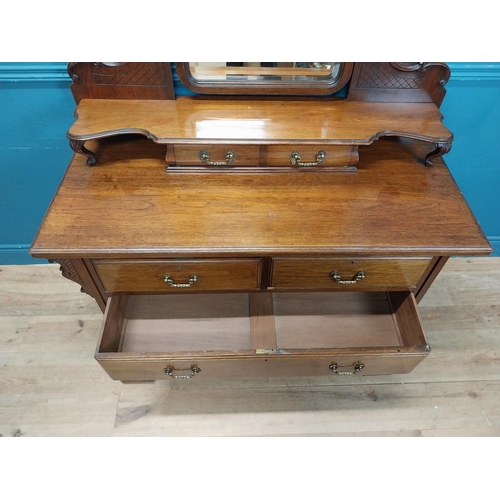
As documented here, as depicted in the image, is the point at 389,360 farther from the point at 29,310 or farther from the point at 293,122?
the point at 29,310

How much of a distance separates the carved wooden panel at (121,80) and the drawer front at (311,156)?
380 millimetres

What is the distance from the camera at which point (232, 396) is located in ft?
5.04

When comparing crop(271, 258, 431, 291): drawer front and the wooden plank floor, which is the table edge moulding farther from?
the wooden plank floor

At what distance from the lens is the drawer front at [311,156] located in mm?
1106

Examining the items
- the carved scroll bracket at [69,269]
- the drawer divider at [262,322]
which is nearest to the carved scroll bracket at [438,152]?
the drawer divider at [262,322]

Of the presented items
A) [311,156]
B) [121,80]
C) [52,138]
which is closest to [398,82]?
[311,156]

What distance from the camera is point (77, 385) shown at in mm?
1554

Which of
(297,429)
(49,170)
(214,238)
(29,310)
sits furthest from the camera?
(29,310)

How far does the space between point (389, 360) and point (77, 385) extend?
4.02 ft

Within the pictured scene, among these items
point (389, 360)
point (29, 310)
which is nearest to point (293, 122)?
point (389, 360)

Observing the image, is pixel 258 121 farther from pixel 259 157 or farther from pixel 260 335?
pixel 260 335

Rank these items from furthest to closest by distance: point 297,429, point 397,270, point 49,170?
point 49,170, point 297,429, point 397,270

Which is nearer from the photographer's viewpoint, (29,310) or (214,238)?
(214,238)

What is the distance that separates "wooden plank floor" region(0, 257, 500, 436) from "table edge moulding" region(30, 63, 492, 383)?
1.15 ft
